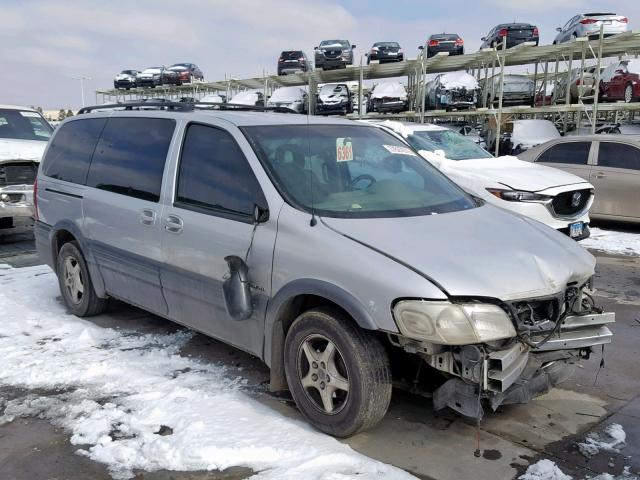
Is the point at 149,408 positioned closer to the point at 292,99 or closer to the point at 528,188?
the point at 528,188

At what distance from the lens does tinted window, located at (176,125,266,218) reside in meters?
3.65

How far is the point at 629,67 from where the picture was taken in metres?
15.8

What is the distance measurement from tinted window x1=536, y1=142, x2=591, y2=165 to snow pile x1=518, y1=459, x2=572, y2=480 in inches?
331

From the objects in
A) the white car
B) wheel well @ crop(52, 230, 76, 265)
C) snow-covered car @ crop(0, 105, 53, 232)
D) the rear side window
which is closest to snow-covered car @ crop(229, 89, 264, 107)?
snow-covered car @ crop(0, 105, 53, 232)

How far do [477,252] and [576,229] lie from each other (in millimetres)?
5156

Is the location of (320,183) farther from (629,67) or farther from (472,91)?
(472,91)

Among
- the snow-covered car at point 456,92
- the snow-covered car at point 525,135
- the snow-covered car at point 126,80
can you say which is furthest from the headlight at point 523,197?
the snow-covered car at point 126,80

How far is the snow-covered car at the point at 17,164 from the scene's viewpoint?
865 centimetres

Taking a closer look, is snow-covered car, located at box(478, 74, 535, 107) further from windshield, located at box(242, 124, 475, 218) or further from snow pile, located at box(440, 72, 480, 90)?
windshield, located at box(242, 124, 475, 218)

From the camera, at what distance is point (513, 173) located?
8055mm

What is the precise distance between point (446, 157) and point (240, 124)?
5.55 metres

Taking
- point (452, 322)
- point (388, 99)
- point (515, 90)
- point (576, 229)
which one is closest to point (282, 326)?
point (452, 322)

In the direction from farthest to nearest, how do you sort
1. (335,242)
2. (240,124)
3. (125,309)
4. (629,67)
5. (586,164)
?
(629,67) → (586,164) → (125,309) → (240,124) → (335,242)

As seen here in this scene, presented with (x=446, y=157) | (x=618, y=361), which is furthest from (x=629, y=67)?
(x=618, y=361)
